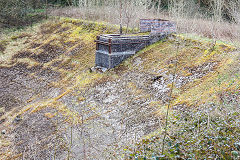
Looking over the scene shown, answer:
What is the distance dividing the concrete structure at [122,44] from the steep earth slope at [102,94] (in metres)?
0.51

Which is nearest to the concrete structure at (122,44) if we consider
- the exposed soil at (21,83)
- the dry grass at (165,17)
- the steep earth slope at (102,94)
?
the steep earth slope at (102,94)

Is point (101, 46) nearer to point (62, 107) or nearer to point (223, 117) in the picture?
point (62, 107)

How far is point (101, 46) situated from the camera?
50.2 ft


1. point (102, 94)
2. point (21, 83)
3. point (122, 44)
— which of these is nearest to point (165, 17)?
point (122, 44)

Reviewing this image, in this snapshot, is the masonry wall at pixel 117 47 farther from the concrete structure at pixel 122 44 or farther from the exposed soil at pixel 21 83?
the exposed soil at pixel 21 83

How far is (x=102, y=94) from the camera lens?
43.4ft

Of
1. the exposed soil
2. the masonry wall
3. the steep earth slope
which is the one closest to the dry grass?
the steep earth slope

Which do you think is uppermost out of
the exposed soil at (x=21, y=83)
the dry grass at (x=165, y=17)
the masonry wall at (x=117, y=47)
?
the dry grass at (x=165, y=17)

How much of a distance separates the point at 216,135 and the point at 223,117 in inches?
46.0

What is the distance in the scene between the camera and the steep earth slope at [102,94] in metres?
9.66

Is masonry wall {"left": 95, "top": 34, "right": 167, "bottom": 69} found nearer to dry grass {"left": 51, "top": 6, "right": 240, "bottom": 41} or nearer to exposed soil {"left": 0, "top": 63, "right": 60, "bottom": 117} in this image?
dry grass {"left": 51, "top": 6, "right": 240, "bottom": 41}

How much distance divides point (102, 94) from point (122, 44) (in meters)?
3.89

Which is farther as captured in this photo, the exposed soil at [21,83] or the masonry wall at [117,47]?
the exposed soil at [21,83]

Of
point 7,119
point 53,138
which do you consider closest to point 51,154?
point 53,138
